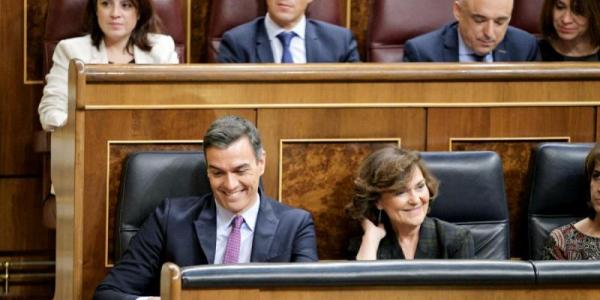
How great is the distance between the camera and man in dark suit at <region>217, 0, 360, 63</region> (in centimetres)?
228

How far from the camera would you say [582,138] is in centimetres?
199

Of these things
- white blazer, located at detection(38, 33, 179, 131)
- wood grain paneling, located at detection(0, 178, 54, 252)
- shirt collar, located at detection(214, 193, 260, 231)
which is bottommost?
wood grain paneling, located at detection(0, 178, 54, 252)

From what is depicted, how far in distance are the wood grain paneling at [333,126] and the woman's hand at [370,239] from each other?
15 cm

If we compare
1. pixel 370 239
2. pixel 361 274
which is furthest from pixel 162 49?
pixel 361 274

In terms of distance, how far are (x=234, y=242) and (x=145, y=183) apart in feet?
0.52

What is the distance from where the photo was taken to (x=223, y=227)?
1771mm

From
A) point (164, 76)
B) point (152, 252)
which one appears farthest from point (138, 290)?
point (164, 76)

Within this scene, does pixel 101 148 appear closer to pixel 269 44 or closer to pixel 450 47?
pixel 269 44

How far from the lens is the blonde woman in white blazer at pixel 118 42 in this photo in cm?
223

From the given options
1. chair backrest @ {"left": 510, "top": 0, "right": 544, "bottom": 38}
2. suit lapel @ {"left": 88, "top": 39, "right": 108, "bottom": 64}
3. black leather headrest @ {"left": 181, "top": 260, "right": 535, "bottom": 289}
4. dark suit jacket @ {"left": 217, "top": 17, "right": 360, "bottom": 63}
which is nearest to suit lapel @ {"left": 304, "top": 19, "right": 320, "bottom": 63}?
dark suit jacket @ {"left": 217, "top": 17, "right": 360, "bottom": 63}

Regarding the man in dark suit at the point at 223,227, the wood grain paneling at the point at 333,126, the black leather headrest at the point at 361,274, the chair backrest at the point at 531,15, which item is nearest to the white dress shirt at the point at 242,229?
the man in dark suit at the point at 223,227

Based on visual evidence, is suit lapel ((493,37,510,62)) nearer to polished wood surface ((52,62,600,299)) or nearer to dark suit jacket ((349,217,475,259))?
polished wood surface ((52,62,600,299))

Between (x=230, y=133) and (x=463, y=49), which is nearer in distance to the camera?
(x=230, y=133)

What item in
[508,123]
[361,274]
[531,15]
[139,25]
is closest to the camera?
[361,274]
